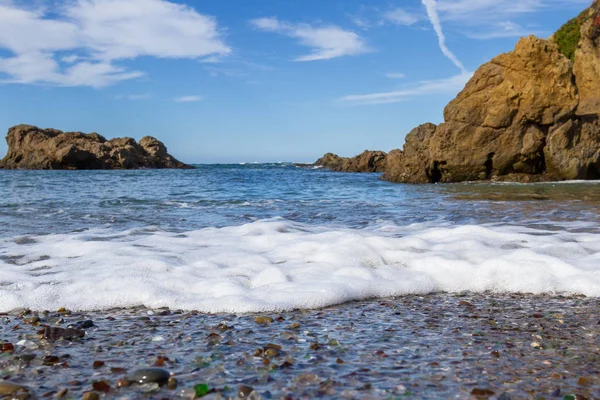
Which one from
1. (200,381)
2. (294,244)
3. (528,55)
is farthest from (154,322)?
(528,55)

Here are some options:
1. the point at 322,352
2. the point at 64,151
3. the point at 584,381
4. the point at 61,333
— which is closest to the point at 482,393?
the point at 584,381

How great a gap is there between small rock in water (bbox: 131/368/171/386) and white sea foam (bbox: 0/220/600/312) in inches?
53.8

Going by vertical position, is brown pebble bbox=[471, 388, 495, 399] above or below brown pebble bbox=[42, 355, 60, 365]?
above

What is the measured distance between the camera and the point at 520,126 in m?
23.5

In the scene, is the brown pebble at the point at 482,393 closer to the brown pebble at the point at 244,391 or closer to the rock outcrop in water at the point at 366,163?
the brown pebble at the point at 244,391

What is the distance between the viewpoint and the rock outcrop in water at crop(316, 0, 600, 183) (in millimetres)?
22953

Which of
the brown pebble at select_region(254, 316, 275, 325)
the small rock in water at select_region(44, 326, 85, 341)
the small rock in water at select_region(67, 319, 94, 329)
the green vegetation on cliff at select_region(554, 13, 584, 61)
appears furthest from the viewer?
the green vegetation on cliff at select_region(554, 13, 584, 61)

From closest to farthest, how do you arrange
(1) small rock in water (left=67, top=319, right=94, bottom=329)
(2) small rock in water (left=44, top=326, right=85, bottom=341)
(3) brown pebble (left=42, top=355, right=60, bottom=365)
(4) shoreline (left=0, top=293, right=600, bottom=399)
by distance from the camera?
(4) shoreline (left=0, top=293, right=600, bottom=399), (3) brown pebble (left=42, top=355, right=60, bottom=365), (2) small rock in water (left=44, top=326, right=85, bottom=341), (1) small rock in water (left=67, top=319, right=94, bottom=329)

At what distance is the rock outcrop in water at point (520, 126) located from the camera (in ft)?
75.3

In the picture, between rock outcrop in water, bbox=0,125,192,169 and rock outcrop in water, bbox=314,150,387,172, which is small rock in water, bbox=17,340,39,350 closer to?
rock outcrop in water, bbox=314,150,387,172

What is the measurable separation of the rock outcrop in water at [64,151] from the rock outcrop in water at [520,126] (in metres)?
42.4

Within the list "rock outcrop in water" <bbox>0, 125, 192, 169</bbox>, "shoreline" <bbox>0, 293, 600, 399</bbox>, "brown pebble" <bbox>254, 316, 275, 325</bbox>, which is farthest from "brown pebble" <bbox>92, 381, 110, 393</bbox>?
"rock outcrop in water" <bbox>0, 125, 192, 169</bbox>

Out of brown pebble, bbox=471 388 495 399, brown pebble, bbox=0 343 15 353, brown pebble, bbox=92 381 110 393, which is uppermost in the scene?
brown pebble, bbox=471 388 495 399

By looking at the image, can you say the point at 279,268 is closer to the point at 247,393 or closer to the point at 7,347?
the point at 7,347
